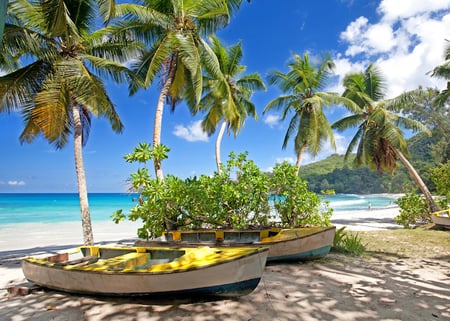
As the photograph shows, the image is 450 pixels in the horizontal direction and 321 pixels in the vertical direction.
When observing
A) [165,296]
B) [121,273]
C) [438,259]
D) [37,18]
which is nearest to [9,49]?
[37,18]

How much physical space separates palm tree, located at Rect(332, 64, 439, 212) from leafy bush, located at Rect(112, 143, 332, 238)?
988 cm

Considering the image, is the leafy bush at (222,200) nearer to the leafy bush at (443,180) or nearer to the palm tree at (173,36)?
the palm tree at (173,36)

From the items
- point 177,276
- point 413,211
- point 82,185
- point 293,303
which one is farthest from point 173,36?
point 413,211

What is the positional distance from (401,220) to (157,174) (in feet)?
38.6

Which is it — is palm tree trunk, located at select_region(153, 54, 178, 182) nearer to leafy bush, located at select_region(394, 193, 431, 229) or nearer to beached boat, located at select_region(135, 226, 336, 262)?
beached boat, located at select_region(135, 226, 336, 262)

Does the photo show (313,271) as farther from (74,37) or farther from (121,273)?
(74,37)

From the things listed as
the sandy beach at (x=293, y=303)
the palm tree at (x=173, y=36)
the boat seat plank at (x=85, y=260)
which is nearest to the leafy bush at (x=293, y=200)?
the sandy beach at (x=293, y=303)

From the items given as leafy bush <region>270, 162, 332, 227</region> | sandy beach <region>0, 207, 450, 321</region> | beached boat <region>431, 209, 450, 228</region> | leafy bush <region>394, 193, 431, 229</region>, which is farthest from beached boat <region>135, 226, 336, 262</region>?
leafy bush <region>394, 193, 431, 229</region>

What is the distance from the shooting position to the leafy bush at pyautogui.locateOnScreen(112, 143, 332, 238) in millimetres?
7230

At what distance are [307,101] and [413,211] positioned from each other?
720cm

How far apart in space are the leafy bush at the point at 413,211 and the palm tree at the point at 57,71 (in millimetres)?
13398

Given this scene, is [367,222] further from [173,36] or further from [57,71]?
[57,71]

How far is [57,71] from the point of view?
306 inches

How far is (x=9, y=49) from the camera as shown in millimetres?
7488
